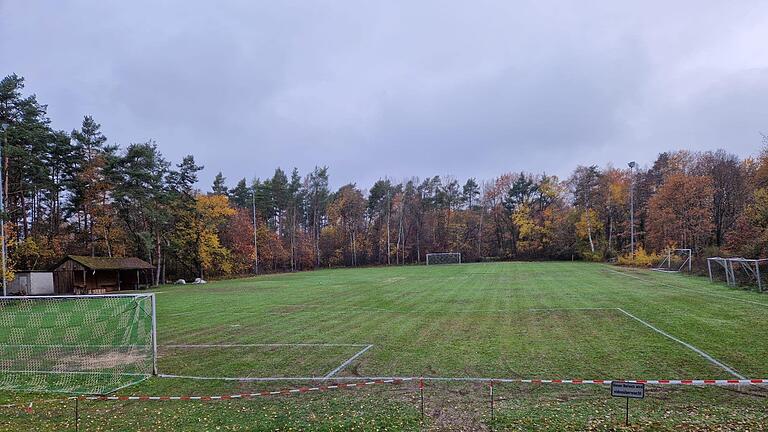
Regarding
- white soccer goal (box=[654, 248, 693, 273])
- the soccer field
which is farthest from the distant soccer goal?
the soccer field

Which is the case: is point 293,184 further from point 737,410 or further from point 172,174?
point 737,410

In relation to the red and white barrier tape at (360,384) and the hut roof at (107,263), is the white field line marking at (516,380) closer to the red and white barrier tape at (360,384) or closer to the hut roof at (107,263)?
the red and white barrier tape at (360,384)

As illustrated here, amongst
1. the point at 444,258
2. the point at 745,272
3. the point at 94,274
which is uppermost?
the point at 94,274

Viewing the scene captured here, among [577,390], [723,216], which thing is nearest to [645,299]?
[577,390]

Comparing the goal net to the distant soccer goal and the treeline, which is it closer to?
the treeline


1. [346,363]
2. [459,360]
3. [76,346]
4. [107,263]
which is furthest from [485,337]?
[107,263]

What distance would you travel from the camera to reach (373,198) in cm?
8044

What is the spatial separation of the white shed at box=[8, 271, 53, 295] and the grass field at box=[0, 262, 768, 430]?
1873cm

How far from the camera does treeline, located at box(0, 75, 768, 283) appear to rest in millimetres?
34406

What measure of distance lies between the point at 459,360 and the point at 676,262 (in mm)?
35476

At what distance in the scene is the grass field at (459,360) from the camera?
267 inches

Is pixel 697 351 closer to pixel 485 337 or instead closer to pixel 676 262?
pixel 485 337

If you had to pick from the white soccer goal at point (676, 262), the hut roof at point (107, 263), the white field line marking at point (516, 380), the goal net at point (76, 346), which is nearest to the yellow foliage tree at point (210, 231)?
the hut roof at point (107, 263)

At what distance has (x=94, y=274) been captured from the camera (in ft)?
118
